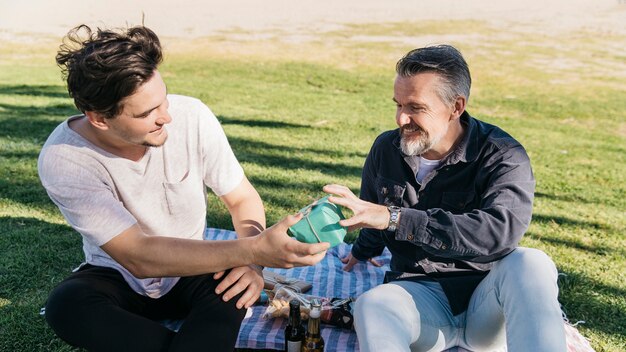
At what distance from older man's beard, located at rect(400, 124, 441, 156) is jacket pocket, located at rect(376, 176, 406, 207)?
21 centimetres

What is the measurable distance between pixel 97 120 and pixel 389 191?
152 cm

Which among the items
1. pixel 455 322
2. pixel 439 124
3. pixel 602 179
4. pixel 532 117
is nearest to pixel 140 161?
pixel 439 124

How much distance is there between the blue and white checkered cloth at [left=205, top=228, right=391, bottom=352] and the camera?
3.43 metres

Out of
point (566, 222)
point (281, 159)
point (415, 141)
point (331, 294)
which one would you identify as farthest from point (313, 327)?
point (281, 159)

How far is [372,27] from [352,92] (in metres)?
12.5

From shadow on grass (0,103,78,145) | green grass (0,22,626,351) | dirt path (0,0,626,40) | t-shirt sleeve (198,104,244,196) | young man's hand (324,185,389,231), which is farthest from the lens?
dirt path (0,0,626,40)

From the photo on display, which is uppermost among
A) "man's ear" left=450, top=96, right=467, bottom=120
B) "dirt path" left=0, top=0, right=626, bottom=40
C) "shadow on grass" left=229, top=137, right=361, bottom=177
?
"man's ear" left=450, top=96, right=467, bottom=120

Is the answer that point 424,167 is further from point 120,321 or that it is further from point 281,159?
point 281,159

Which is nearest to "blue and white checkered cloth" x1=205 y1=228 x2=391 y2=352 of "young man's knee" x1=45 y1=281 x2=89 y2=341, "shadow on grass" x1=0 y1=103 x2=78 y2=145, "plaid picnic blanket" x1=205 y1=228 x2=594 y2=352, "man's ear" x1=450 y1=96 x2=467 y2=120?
"plaid picnic blanket" x1=205 y1=228 x2=594 y2=352

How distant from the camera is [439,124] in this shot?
322 cm

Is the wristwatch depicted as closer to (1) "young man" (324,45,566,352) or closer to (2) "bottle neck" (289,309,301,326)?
(1) "young man" (324,45,566,352)

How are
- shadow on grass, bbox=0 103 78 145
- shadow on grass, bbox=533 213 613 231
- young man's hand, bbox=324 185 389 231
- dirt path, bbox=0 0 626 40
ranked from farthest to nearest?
dirt path, bbox=0 0 626 40 → shadow on grass, bbox=0 103 78 145 → shadow on grass, bbox=533 213 613 231 → young man's hand, bbox=324 185 389 231

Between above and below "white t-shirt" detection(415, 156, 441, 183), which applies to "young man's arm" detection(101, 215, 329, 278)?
below

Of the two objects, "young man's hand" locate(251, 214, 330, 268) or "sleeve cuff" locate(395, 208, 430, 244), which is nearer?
"young man's hand" locate(251, 214, 330, 268)
